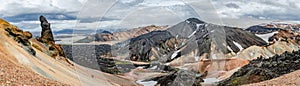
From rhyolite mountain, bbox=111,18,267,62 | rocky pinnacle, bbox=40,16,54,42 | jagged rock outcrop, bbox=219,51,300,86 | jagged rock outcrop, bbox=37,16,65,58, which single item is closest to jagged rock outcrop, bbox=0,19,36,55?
rhyolite mountain, bbox=111,18,267,62

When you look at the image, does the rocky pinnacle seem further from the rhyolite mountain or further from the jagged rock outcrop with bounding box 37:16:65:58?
the rhyolite mountain

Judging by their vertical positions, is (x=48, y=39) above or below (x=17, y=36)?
below

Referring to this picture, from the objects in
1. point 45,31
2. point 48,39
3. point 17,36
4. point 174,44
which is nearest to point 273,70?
point 174,44

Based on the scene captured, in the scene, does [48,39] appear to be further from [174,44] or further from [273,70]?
[273,70]

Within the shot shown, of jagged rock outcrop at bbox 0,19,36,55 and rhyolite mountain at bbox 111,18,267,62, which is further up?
jagged rock outcrop at bbox 0,19,36,55

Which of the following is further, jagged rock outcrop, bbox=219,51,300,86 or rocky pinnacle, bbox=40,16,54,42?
rocky pinnacle, bbox=40,16,54,42

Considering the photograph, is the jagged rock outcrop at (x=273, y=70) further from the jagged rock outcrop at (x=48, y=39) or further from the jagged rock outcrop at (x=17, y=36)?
the jagged rock outcrop at (x=48, y=39)

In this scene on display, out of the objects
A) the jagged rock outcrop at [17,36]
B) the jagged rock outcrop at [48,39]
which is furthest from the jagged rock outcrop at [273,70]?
the jagged rock outcrop at [48,39]

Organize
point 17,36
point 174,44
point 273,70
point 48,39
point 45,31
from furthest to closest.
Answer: point 45,31 < point 48,39 < point 174,44 < point 17,36 < point 273,70

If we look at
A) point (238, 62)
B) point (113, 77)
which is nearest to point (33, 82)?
point (113, 77)
